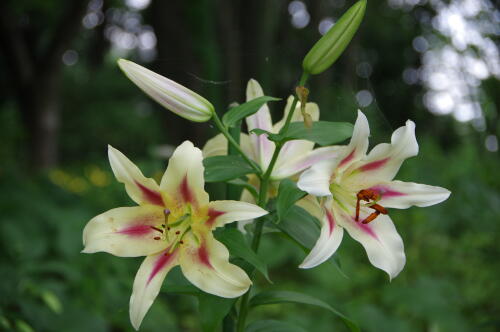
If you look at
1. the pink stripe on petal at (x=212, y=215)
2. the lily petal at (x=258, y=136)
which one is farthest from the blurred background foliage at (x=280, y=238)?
the pink stripe on petal at (x=212, y=215)

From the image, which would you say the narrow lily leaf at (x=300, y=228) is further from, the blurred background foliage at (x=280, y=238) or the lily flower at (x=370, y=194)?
the blurred background foliage at (x=280, y=238)

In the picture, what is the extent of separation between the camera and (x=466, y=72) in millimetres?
1896

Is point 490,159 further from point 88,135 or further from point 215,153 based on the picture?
point 88,135

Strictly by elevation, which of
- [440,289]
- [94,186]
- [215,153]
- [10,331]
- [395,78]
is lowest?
[395,78]

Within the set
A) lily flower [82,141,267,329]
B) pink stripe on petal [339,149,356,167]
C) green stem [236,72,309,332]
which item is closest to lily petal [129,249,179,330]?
lily flower [82,141,267,329]

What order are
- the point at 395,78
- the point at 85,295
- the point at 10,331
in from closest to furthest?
the point at 10,331, the point at 85,295, the point at 395,78

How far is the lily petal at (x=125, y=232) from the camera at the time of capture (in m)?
0.59

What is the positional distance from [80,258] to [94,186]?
95.2 inches

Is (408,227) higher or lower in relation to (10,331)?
lower

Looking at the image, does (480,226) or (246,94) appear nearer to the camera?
(246,94)

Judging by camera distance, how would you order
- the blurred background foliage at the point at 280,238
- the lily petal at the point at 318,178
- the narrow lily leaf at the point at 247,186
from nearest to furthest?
the lily petal at the point at 318,178 → the narrow lily leaf at the point at 247,186 → the blurred background foliage at the point at 280,238

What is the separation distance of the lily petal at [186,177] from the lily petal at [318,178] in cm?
11

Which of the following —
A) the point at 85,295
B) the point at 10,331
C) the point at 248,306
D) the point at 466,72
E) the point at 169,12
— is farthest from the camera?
the point at 169,12

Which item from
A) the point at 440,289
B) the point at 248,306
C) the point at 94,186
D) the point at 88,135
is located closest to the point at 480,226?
the point at 440,289
